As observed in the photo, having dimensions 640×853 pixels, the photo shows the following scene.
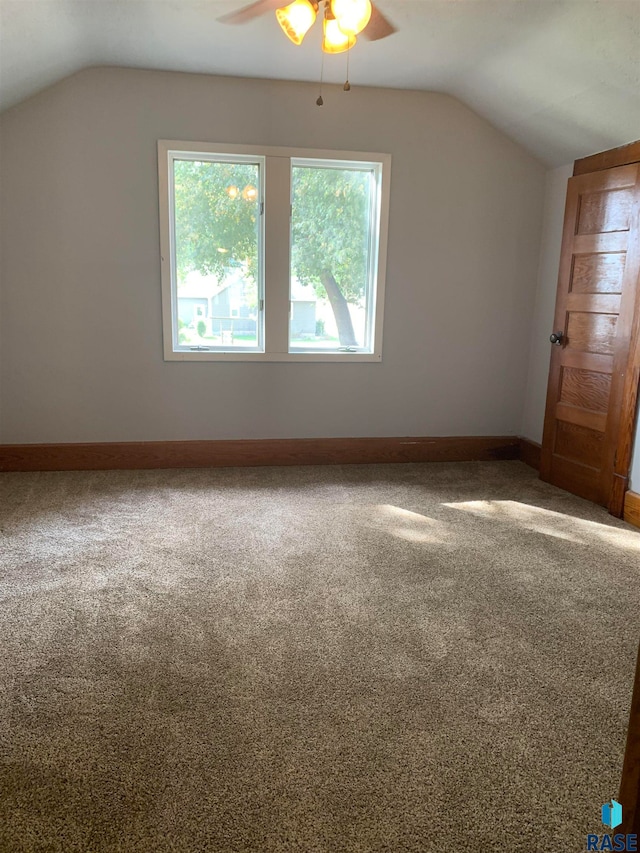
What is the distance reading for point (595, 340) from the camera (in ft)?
12.6

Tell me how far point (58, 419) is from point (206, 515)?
152 centimetres

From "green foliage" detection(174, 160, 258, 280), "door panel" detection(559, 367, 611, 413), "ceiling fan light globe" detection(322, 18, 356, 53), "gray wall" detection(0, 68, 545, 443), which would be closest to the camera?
"ceiling fan light globe" detection(322, 18, 356, 53)

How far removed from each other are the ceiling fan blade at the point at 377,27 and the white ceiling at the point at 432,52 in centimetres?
6

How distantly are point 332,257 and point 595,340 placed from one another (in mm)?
1941

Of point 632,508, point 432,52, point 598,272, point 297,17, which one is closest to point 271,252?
point 432,52

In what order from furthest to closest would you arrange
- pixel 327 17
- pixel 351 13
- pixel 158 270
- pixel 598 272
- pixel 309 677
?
1. pixel 158 270
2. pixel 598 272
3. pixel 327 17
4. pixel 351 13
5. pixel 309 677

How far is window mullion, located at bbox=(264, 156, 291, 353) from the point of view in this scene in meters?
4.18

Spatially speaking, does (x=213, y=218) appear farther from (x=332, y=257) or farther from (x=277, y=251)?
(x=332, y=257)

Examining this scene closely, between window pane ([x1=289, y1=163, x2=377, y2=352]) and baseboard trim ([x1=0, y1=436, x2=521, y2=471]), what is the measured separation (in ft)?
2.52

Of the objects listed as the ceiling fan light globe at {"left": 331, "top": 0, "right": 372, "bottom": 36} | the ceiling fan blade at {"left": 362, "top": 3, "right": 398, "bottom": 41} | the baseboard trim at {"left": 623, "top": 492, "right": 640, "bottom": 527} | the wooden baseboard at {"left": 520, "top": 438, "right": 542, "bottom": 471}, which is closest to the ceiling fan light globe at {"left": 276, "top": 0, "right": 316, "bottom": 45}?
the ceiling fan light globe at {"left": 331, "top": 0, "right": 372, "bottom": 36}

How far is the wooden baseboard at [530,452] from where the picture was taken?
456 cm

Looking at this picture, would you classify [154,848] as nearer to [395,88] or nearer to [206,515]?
[206,515]

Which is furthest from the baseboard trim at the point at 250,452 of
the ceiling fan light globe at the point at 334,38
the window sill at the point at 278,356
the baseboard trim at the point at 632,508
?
the ceiling fan light globe at the point at 334,38

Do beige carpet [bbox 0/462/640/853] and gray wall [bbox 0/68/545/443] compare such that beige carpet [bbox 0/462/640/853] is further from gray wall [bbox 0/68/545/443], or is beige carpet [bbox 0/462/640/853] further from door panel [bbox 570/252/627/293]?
door panel [bbox 570/252/627/293]
